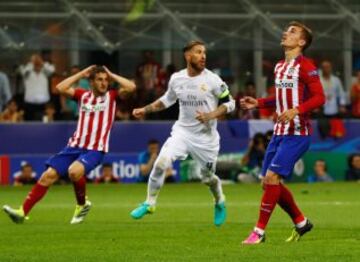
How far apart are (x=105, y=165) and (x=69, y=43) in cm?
476

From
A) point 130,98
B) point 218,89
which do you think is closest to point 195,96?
point 218,89

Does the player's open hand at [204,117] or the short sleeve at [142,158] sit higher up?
the player's open hand at [204,117]

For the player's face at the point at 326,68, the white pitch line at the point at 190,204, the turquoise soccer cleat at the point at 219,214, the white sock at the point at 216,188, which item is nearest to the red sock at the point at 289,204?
the turquoise soccer cleat at the point at 219,214

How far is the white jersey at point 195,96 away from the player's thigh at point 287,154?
121 inches

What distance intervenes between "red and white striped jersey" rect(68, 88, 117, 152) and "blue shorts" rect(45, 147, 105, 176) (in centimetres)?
8

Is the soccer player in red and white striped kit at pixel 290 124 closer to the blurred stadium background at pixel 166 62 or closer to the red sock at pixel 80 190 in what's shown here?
the red sock at pixel 80 190

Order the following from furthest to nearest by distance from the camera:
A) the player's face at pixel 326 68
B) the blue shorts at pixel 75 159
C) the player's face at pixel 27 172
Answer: the player's face at pixel 326 68 < the player's face at pixel 27 172 < the blue shorts at pixel 75 159

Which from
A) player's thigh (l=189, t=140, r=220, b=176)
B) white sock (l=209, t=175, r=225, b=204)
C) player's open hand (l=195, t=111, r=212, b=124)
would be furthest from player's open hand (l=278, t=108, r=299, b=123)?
white sock (l=209, t=175, r=225, b=204)

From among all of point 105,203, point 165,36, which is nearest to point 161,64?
point 165,36

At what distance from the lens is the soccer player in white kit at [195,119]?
1728 cm

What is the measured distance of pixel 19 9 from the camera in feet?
109

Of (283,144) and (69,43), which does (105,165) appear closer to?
(69,43)

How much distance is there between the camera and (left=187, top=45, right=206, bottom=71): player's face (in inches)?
683

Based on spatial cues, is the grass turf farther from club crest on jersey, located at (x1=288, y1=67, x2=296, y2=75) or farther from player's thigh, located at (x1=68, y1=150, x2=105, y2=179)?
club crest on jersey, located at (x1=288, y1=67, x2=296, y2=75)
